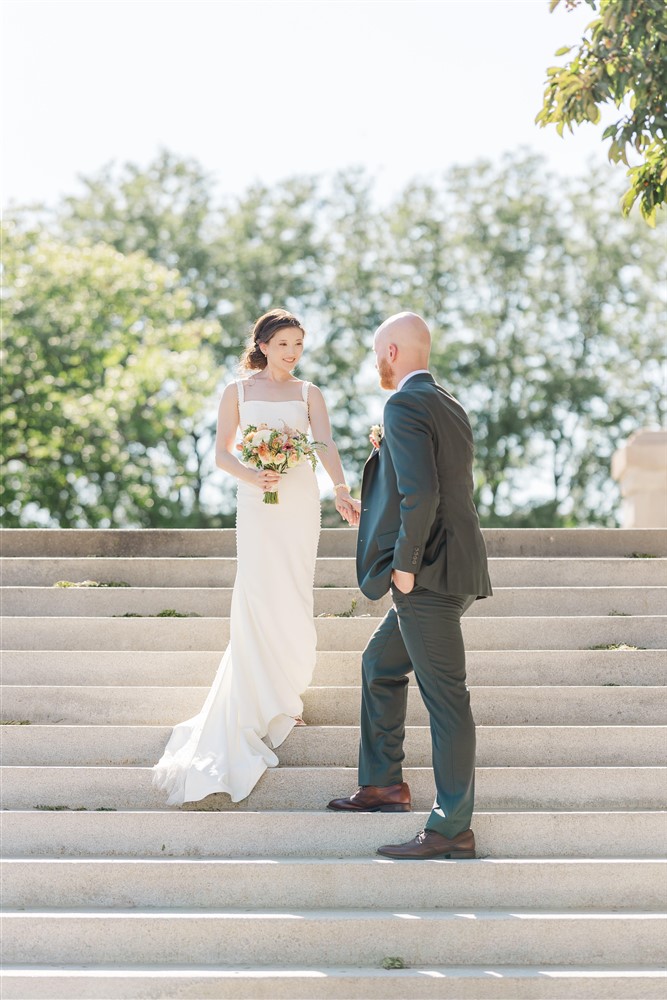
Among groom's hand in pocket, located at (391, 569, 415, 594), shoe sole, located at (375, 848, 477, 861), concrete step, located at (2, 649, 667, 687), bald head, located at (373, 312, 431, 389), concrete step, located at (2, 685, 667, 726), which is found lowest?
shoe sole, located at (375, 848, 477, 861)

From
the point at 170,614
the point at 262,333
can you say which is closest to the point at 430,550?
the point at 262,333

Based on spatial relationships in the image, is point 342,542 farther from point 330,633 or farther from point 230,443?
point 230,443

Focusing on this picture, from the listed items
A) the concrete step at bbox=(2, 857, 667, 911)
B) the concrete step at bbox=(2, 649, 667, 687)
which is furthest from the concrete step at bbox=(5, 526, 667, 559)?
the concrete step at bbox=(2, 857, 667, 911)

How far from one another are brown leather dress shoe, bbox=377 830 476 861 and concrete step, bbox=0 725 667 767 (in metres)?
0.88

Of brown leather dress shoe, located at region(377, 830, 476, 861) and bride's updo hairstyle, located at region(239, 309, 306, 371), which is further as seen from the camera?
bride's updo hairstyle, located at region(239, 309, 306, 371)

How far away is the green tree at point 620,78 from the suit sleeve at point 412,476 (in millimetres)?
2603

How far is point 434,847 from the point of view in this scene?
497cm

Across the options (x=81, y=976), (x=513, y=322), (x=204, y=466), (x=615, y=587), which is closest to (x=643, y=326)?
(x=513, y=322)

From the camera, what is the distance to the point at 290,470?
623 cm

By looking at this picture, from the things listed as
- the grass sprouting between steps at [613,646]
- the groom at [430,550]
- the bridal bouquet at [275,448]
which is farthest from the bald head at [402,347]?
the grass sprouting between steps at [613,646]

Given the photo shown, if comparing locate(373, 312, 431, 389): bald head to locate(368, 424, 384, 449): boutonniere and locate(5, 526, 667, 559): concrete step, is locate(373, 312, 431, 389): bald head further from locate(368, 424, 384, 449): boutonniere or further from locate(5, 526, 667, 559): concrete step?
locate(5, 526, 667, 559): concrete step

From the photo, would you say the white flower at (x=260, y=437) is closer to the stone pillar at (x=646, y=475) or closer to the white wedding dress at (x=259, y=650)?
the white wedding dress at (x=259, y=650)

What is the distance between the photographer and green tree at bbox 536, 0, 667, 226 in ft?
21.2

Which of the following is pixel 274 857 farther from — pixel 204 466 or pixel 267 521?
pixel 204 466
